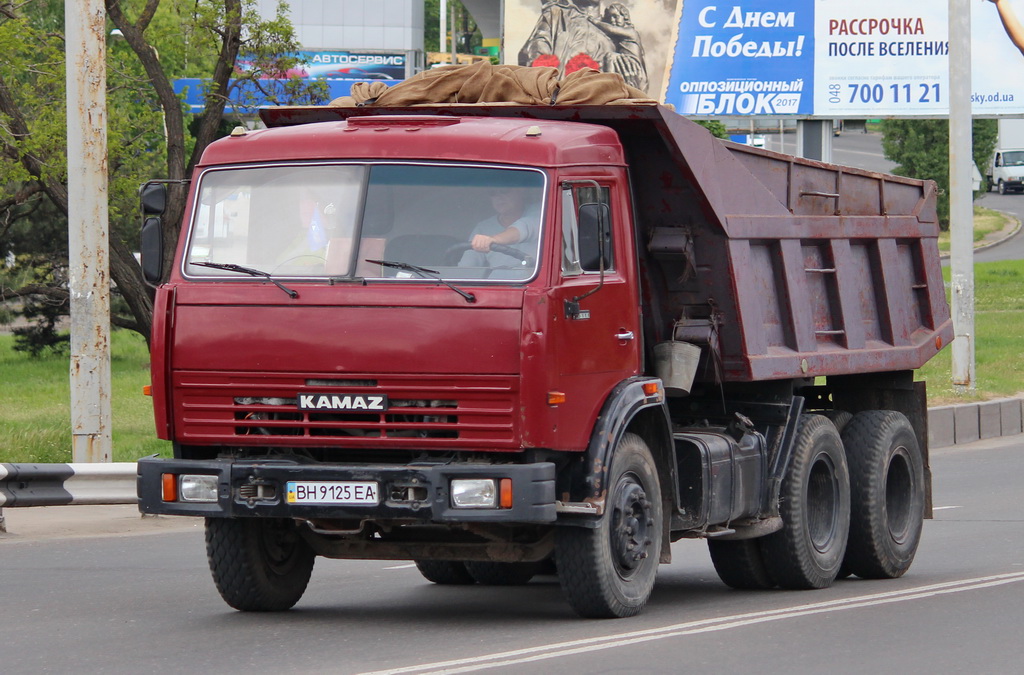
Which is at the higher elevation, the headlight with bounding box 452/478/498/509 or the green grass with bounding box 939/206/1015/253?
the green grass with bounding box 939/206/1015/253

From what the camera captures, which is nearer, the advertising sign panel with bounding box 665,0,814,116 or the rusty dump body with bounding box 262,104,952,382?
the rusty dump body with bounding box 262,104,952,382

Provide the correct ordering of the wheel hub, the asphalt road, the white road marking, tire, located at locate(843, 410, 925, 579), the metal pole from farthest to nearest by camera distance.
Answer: the metal pole
tire, located at locate(843, 410, 925, 579)
the wheel hub
the asphalt road
the white road marking

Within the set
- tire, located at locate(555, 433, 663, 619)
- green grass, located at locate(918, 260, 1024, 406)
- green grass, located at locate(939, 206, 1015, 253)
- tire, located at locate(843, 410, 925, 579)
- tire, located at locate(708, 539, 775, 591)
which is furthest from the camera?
green grass, located at locate(939, 206, 1015, 253)

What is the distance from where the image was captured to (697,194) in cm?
906

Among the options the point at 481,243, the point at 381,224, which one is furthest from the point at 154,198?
the point at 481,243

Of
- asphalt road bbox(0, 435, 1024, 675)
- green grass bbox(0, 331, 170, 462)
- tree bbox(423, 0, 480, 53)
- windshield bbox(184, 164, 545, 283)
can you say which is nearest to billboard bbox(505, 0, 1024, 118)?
green grass bbox(0, 331, 170, 462)

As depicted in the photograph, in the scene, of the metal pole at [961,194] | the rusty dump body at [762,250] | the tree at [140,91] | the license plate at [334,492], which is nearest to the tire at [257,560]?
the license plate at [334,492]

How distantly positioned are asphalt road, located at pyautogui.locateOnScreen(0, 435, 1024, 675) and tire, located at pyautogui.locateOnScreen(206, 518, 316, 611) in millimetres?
132

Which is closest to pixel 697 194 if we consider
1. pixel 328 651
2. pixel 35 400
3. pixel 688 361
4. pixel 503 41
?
pixel 688 361

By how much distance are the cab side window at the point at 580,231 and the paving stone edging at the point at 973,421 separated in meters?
12.1

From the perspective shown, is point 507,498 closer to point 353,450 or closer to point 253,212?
point 353,450

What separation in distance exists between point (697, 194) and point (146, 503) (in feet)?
10.8

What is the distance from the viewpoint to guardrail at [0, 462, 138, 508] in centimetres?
1201

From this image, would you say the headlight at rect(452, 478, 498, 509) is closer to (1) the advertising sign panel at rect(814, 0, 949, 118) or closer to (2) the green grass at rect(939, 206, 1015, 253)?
(1) the advertising sign panel at rect(814, 0, 949, 118)
